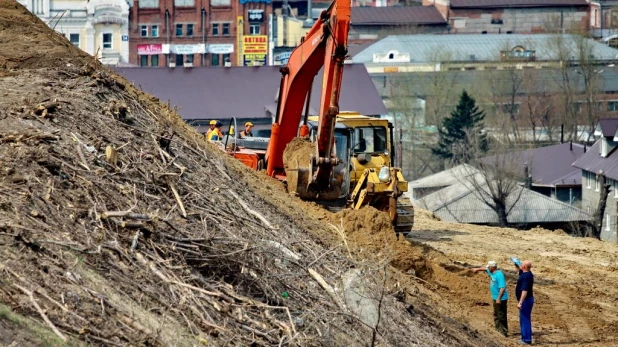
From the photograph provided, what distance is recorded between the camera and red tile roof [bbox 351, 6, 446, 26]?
376 feet

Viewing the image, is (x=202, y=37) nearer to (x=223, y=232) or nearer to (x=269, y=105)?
(x=269, y=105)

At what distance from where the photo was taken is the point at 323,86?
18.3m

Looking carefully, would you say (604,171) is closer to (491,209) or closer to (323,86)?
(491,209)

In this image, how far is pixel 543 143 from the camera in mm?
81875

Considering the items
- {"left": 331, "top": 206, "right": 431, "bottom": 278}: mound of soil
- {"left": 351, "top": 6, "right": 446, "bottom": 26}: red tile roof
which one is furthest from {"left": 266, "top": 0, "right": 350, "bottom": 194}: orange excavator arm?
{"left": 351, "top": 6, "right": 446, "bottom": 26}: red tile roof

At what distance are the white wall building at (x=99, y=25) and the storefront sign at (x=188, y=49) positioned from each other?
163 inches

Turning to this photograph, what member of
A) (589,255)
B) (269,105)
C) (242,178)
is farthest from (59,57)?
(269,105)

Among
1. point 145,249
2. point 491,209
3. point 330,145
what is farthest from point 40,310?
point 491,209

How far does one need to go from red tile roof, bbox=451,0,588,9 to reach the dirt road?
89864 millimetres

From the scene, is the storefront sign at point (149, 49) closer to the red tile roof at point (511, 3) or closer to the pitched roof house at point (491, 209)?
the red tile roof at point (511, 3)

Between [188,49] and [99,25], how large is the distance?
303 inches

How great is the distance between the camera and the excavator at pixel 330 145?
60.1 ft

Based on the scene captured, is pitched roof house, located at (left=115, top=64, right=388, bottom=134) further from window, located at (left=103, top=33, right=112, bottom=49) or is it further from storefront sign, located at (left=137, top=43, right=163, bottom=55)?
storefront sign, located at (left=137, top=43, right=163, bottom=55)

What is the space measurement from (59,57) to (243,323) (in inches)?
271
